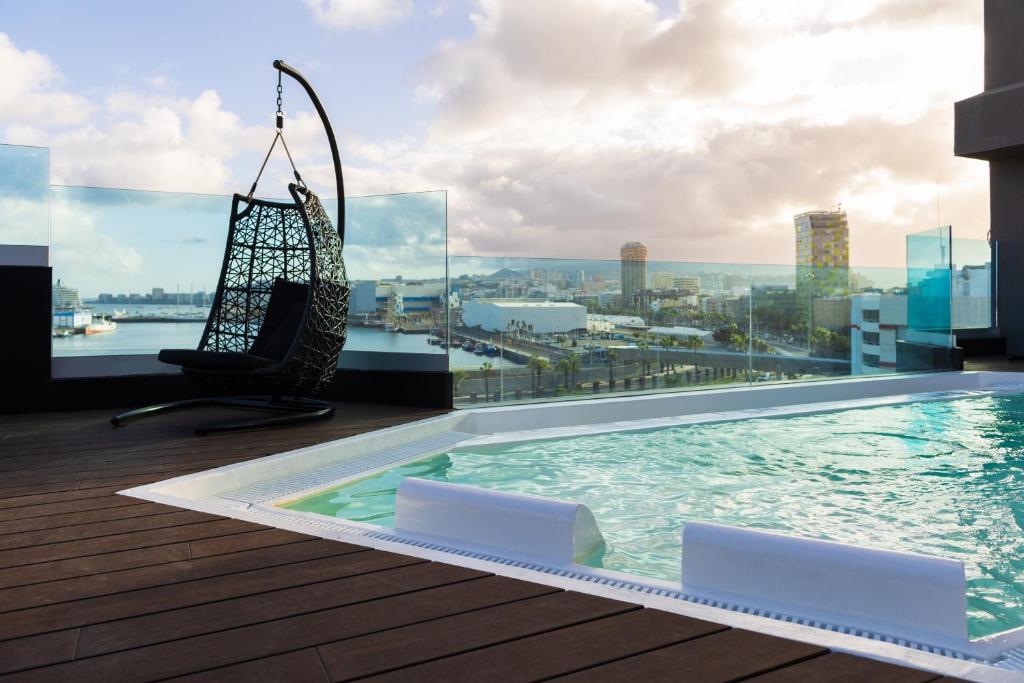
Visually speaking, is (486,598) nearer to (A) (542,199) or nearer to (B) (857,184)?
(A) (542,199)

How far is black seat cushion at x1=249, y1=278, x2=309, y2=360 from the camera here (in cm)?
516

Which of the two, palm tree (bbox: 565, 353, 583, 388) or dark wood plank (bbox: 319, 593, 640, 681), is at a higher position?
palm tree (bbox: 565, 353, 583, 388)

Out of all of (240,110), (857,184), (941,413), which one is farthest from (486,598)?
(857,184)

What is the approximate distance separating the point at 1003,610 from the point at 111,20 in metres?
10.9

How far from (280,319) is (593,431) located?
2267mm

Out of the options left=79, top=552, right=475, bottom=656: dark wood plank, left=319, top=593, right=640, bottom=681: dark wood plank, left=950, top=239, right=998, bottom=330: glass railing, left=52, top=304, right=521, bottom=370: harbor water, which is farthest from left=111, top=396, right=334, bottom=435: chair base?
left=950, top=239, right=998, bottom=330: glass railing

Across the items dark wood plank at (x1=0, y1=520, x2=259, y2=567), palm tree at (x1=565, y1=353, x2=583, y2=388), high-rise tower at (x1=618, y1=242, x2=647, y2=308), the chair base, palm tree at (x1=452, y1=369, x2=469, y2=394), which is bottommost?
dark wood plank at (x1=0, y1=520, x2=259, y2=567)

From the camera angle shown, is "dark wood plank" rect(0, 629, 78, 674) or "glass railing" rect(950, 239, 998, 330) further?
"glass railing" rect(950, 239, 998, 330)

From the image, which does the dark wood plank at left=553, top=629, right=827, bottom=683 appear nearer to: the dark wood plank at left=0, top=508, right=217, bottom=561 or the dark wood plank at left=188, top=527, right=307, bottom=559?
the dark wood plank at left=188, top=527, right=307, bottom=559

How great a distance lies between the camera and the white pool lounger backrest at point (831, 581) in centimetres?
173

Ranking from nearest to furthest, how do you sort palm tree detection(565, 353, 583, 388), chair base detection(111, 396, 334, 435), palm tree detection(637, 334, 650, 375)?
1. chair base detection(111, 396, 334, 435)
2. palm tree detection(565, 353, 583, 388)
3. palm tree detection(637, 334, 650, 375)

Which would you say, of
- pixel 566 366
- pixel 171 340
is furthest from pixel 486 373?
pixel 171 340

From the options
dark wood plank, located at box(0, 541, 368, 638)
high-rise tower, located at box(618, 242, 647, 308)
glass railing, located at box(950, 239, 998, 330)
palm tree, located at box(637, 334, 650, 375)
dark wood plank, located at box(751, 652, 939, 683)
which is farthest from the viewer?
glass railing, located at box(950, 239, 998, 330)

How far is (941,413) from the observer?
627 centimetres
